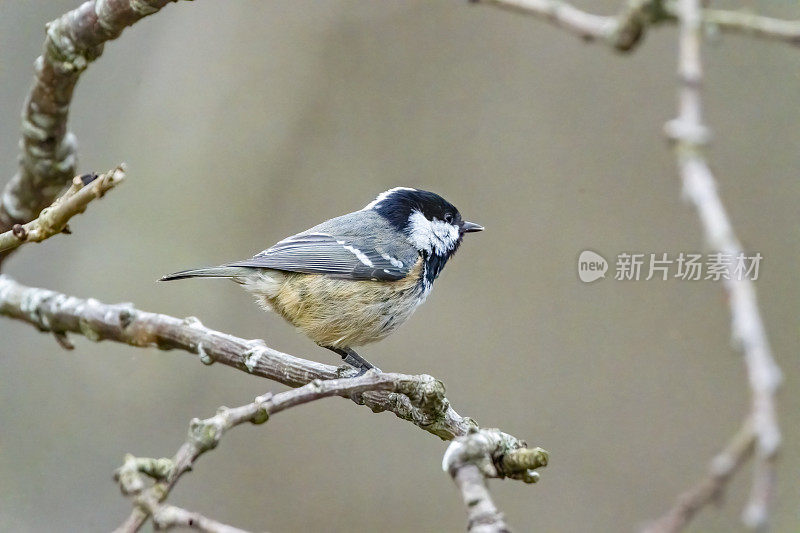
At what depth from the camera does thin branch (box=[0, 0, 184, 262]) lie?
8.97ft

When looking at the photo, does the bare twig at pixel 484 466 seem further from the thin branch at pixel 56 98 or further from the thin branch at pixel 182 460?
the thin branch at pixel 56 98

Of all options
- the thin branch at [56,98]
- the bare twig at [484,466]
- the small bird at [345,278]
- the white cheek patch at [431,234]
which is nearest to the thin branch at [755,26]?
the bare twig at [484,466]

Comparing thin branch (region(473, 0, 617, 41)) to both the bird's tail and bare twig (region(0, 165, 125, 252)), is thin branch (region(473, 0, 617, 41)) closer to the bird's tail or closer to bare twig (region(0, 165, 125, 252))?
bare twig (region(0, 165, 125, 252))

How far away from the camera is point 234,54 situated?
6.11 meters

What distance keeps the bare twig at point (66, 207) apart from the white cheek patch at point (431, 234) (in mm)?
2062

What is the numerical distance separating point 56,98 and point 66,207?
1240 millimetres

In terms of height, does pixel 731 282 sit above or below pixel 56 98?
below

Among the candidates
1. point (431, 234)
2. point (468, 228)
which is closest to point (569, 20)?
point (431, 234)

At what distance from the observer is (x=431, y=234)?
4.03 meters

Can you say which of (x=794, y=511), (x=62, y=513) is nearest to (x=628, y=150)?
(x=794, y=511)

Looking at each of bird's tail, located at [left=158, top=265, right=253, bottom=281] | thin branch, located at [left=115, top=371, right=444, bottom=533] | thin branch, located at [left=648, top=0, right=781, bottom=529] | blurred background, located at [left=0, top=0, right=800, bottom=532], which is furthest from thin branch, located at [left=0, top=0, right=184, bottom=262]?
blurred background, located at [left=0, top=0, right=800, bottom=532]

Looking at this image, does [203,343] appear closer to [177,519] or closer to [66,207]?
[66,207]

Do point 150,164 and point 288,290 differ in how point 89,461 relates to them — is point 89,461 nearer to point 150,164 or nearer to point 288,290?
point 150,164

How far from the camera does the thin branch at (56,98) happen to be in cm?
273
